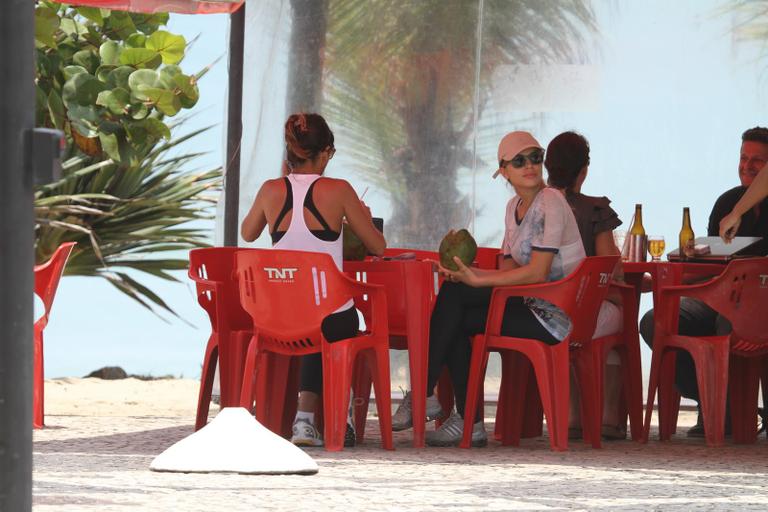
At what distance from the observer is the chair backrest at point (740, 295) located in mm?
5621

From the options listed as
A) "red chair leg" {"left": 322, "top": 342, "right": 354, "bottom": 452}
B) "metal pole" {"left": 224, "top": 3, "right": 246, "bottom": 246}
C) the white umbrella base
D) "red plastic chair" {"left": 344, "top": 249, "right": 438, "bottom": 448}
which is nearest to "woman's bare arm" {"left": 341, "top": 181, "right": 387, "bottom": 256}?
"red plastic chair" {"left": 344, "top": 249, "right": 438, "bottom": 448}

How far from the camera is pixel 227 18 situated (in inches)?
307

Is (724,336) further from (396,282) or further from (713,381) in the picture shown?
(396,282)

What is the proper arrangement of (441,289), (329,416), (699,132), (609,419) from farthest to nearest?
(699,132)
(609,419)
(441,289)
(329,416)

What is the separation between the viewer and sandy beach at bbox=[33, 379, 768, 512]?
3525 millimetres

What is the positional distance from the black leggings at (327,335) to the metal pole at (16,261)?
2547 millimetres

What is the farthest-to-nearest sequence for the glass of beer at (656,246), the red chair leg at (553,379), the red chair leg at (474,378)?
the glass of beer at (656,246) → the red chair leg at (474,378) → the red chair leg at (553,379)

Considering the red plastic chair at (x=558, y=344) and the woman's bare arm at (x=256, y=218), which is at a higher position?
the woman's bare arm at (x=256, y=218)

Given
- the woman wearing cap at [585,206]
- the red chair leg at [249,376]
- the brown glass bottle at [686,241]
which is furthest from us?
the brown glass bottle at [686,241]

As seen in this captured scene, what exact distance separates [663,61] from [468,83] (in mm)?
1067

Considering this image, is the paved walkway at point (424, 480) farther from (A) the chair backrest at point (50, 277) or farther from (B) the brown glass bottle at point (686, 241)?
(B) the brown glass bottle at point (686, 241)

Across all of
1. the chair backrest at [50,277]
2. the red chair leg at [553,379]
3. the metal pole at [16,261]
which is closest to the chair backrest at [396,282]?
the red chair leg at [553,379]

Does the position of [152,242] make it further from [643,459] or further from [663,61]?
[643,459]

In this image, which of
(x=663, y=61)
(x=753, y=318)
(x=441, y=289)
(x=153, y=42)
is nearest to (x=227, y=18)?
(x=153, y=42)
